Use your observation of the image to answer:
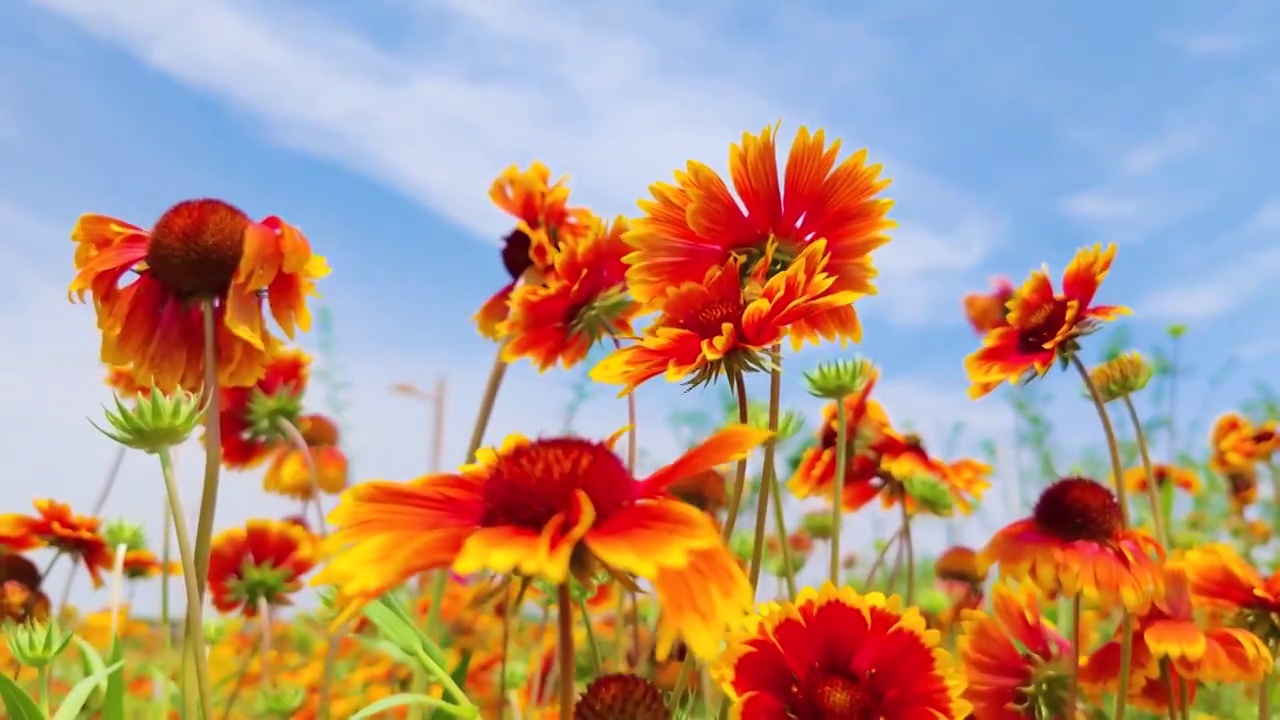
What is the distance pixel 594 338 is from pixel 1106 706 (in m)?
1.38

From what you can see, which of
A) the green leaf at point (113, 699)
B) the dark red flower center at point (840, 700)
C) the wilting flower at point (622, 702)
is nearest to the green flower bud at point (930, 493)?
the dark red flower center at point (840, 700)

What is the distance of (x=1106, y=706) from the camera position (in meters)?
2.04

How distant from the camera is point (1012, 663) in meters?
1.33

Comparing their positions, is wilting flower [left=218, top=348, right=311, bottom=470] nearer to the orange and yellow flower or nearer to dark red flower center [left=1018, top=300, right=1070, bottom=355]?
the orange and yellow flower

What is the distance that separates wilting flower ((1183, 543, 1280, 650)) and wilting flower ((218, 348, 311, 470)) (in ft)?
4.63

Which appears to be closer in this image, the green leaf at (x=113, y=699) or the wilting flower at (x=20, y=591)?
the green leaf at (x=113, y=699)

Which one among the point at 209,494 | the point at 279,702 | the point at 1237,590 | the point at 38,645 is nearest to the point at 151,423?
the point at 209,494

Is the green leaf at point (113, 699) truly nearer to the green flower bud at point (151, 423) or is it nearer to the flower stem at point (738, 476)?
the green flower bud at point (151, 423)

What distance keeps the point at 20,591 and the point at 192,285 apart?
77 cm

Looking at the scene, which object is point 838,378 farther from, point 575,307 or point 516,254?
point 516,254

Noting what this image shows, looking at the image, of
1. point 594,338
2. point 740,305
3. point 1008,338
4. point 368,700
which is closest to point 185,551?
point 740,305

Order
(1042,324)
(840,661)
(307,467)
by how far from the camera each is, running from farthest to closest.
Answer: (307,467), (1042,324), (840,661)

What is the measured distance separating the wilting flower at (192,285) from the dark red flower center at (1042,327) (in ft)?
2.91

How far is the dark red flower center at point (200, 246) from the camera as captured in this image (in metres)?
1.16
